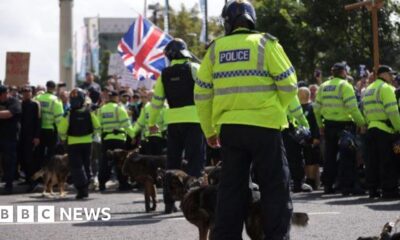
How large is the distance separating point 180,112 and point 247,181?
194 inches

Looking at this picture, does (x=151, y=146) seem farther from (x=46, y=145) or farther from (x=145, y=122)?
(x=46, y=145)

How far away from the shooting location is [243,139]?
24.6ft

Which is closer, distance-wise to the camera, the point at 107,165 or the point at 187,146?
the point at 187,146

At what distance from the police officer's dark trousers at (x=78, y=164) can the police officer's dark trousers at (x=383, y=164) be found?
496 centimetres

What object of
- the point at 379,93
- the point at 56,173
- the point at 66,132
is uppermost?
the point at 379,93

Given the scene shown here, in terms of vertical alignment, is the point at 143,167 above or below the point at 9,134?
below

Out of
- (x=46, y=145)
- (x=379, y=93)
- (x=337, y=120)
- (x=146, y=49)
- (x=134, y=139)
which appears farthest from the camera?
(x=146, y=49)

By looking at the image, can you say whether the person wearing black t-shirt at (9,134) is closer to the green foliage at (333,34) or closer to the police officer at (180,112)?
the police officer at (180,112)

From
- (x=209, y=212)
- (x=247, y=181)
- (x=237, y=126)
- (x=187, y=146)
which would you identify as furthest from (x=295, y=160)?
(x=237, y=126)

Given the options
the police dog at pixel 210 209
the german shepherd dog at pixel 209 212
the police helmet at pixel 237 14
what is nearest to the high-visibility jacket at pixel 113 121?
the police dog at pixel 210 209

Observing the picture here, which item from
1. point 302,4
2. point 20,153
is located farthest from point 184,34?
point 20,153

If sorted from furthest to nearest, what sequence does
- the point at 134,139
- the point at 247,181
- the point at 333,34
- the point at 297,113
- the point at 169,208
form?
the point at 333,34
the point at 134,139
the point at 297,113
the point at 169,208
the point at 247,181

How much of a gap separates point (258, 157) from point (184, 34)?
1698 inches

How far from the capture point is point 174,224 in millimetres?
11500
